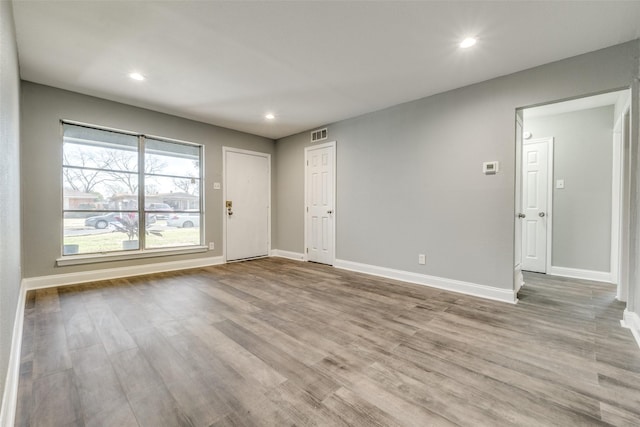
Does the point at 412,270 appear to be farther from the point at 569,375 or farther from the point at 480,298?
the point at 569,375

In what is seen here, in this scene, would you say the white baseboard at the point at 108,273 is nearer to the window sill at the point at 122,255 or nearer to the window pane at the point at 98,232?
the window sill at the point at 122,255

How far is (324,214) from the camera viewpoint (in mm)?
5102

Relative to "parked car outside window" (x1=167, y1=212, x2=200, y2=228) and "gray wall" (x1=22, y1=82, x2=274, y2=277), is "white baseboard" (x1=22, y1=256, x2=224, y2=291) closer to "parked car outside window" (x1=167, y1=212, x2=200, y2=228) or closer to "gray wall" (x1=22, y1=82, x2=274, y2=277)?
"gray wall" (x1=22, y1=82, x2=274, y2=277)

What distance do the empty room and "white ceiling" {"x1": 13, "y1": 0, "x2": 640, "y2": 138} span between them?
0.02 m

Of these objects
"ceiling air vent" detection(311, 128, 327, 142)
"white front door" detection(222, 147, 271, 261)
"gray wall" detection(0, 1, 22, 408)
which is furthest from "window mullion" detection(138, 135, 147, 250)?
"ceiling air vent" detection(311, 128, 327, 142)

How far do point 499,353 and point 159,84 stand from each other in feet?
14.7

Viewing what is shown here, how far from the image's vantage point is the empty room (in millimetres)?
1579

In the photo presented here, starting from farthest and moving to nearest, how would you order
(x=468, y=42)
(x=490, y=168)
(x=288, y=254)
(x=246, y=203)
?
1. (x=288, y=254)
2. (x=246, y=203)
3. (x=490, y=168)
4. (x=468, y=42)

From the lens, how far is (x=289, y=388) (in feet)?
5.15

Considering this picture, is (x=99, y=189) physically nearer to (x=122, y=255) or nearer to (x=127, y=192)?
(x=127, y=192)

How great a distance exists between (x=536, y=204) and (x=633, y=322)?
2544 millimetres

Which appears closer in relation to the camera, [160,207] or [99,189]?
[99,189]

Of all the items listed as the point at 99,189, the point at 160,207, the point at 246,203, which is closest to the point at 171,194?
the point at 160,207

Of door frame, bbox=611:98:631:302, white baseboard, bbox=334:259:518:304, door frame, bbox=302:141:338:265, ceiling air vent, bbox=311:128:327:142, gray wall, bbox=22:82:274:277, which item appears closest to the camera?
door frame, bbox=611:98:631:302
